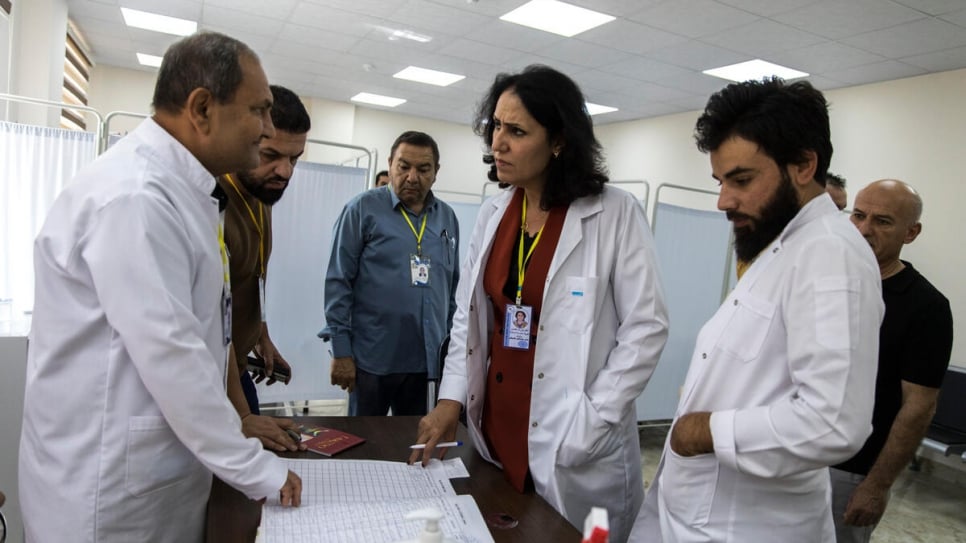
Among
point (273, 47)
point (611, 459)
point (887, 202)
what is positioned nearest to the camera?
point (611, 459)

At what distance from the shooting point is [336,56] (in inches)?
288

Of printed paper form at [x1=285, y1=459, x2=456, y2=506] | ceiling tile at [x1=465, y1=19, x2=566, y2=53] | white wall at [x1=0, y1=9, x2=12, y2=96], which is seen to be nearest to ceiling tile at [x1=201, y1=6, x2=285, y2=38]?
white wall at [x1=0, y1=9, x2=12, y2=96]

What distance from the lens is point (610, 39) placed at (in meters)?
5.70

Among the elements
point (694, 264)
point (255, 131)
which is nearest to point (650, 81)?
point (694, 264)

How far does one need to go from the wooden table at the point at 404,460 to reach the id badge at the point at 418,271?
3.42ft

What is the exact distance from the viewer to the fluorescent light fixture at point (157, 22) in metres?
6.35

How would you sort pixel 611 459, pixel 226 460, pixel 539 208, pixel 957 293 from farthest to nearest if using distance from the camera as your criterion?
pixel 957 293
pixel 539 208
pixel 611 459
pixel 226 460

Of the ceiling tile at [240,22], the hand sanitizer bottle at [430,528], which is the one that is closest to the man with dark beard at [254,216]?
the hand sanitizer bottle at [430,528]

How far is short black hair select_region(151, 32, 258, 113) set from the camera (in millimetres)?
1037

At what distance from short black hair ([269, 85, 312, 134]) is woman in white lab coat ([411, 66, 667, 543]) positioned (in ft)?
1.94

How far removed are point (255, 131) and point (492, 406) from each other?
89 centimetres

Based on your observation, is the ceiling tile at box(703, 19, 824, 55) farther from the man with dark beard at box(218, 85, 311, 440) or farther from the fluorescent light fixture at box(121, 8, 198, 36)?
the fluorescent light fixture at box(121, 8, 198, 36)

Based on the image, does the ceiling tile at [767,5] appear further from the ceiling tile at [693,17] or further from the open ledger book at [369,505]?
the open ledger book at [369,505]

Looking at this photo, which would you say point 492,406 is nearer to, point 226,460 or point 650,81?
point 226,460
